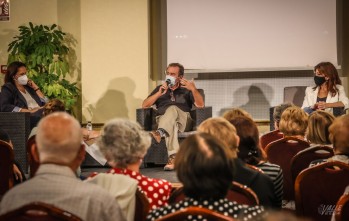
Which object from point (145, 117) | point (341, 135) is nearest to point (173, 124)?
point (145, 117)

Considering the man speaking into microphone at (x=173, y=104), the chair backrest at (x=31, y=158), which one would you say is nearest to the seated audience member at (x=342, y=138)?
the chair backrest at (x=31, y=158)

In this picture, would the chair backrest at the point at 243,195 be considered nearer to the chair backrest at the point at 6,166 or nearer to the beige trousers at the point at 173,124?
the chair backrest at the point at 6,166

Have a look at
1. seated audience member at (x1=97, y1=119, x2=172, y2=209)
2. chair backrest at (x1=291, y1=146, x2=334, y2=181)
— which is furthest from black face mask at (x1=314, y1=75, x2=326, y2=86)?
seated audience member at (x1=97, y1=119, x2=172, y2=209)

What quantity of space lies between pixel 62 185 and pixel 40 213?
0.87ft

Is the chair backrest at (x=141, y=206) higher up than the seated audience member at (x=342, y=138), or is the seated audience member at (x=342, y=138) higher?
the seated audience member at (x=342, y=138)

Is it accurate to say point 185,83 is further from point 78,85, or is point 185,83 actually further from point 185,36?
Result: point 78,85

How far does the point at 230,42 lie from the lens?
26.3ft

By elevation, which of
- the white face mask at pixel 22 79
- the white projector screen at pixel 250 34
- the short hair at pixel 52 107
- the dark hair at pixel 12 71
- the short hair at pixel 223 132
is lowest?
the short hair at pixel 223 132

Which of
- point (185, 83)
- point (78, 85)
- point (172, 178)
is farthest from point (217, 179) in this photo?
point (78, 85)

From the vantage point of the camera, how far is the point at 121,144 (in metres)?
2.39

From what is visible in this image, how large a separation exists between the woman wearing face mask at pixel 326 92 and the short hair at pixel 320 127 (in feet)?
11.2

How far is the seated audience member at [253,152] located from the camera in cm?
286

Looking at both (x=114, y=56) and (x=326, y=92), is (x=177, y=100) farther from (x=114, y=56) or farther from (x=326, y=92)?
(x=326, y=92)

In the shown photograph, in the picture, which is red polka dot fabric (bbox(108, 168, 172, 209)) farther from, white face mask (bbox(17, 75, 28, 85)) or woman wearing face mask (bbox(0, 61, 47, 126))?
white face mask (bbox(17, 75, 28, 85))
